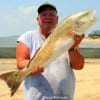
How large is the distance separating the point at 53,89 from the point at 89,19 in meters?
1.01

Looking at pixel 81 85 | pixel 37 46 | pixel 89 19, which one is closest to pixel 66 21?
pixel 89 19

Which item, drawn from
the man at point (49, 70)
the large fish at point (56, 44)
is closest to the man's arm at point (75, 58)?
the man at point (49, 70)

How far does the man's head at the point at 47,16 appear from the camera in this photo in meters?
4.54

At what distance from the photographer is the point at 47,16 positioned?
4551mm

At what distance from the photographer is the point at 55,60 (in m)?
4.43

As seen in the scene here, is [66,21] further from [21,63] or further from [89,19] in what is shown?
[21,63]

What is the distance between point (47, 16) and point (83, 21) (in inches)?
25.1

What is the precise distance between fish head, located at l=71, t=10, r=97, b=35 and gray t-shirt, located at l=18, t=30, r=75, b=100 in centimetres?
57

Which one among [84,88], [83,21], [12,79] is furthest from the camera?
[84,88]

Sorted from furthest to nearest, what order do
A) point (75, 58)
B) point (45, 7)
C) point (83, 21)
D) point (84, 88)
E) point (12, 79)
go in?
point (84, 88)
point (45, 7)
point (75, 58)
point (12, 79)
point (83, 21)

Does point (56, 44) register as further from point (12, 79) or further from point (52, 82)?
point (12, 79)

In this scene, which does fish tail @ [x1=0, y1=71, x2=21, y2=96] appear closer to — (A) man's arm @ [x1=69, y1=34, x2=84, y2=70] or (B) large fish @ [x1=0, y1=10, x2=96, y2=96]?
(B) large fish @ [x1=0, y1=10, x2=96, y2=96]

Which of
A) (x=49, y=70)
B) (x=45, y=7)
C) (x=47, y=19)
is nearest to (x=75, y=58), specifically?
(x=49, y=70)

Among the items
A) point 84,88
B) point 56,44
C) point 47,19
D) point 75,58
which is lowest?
point 84,88
